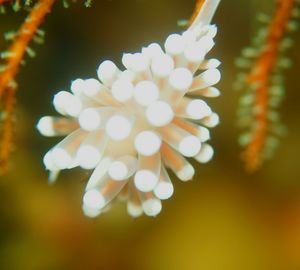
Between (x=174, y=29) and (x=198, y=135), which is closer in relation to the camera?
(x=198, y=135)

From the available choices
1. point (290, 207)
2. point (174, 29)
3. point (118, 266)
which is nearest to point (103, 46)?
point (174, 29)

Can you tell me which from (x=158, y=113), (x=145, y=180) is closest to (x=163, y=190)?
(x=145, y=180)

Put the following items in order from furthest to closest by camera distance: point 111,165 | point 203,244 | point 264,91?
1. point 203,244
2. point 264,91
3. point 111,165

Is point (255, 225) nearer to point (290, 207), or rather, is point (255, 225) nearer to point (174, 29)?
point (290, 207)

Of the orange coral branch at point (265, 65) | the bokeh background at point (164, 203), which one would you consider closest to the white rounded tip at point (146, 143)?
the orange coral branch at point (265, 65)

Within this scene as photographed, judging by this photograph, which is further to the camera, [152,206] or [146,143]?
[152,206]

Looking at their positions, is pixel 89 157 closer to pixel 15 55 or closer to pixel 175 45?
pixel 175 45
